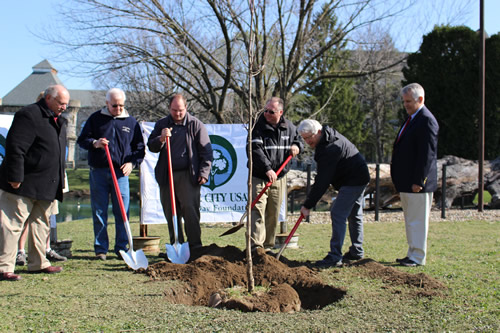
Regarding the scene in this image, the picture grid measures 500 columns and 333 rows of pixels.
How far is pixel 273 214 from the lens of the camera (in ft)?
21.2

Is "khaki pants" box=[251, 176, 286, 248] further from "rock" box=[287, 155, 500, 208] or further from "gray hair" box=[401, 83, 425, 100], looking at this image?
"rock" box=[287, 155, 500, 208]

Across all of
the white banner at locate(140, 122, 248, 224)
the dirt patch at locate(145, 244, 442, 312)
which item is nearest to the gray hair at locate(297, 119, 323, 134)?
the dirt patch at locate(145, 244, 442, 312)

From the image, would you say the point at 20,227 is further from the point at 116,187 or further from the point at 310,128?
the point at 310,128

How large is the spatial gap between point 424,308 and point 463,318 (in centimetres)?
33

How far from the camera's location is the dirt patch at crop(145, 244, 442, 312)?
441cm

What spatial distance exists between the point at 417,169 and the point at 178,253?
9.38 feet

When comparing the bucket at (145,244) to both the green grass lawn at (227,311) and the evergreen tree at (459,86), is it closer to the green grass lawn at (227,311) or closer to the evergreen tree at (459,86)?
the green grass lawn at (227,311)

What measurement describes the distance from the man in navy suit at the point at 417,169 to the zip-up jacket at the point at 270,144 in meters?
1.33

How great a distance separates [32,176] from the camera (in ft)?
17.1

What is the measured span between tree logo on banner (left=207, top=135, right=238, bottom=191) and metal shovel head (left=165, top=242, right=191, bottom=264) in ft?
10.6

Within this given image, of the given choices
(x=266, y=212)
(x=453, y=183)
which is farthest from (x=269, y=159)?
(x=453, y=183)

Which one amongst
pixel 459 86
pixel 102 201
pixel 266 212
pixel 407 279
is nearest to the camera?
pixel 407 279

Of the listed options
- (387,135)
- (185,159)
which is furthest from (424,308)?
(387,135)

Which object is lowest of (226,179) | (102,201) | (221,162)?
(102,201)
